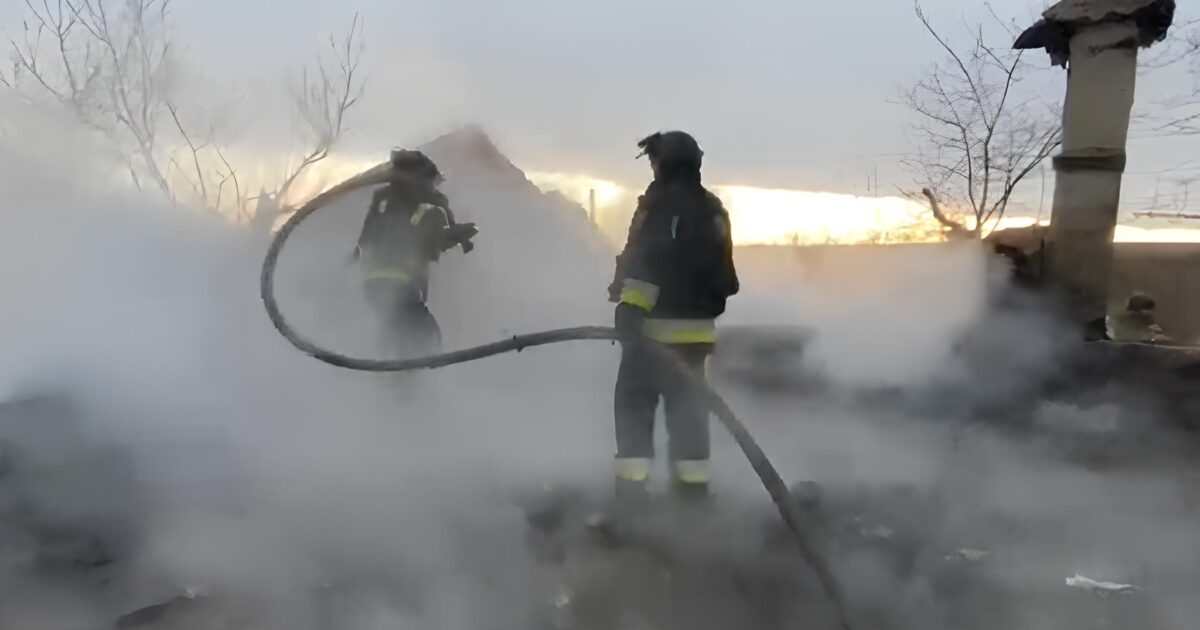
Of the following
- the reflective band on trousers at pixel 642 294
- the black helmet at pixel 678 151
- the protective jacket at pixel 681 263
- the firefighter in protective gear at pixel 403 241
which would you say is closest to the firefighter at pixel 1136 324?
the protective jacket at pixel 681 263

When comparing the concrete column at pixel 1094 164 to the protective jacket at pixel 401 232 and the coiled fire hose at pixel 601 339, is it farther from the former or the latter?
the protective jacket at pixel 401 232

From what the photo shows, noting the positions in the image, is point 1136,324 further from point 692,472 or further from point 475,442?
point 475,442

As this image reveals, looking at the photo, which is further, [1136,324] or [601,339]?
[1136,324]

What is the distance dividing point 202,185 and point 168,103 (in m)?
2.11

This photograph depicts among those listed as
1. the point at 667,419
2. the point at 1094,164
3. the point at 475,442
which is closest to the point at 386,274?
the point at 475,442

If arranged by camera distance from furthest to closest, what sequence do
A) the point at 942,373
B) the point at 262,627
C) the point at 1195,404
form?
1. the point at 942,373
2. the point at 1195,404
3. the point at 262,627

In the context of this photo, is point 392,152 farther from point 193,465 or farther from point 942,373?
point 942,373

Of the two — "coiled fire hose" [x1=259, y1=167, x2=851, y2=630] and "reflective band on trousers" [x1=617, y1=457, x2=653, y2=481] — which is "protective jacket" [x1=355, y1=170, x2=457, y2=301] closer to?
"coiled fire hose" [x1=259, y1=167, x2=851, y2=630]

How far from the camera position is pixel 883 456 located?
428 cm

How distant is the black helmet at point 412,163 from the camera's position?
4676mm

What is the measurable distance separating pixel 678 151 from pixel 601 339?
0.87 meters

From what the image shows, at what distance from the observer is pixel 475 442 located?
14.5 ft

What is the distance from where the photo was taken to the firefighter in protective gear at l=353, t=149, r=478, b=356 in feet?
15.4

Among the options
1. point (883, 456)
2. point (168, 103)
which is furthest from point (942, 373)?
point (168, 103)
